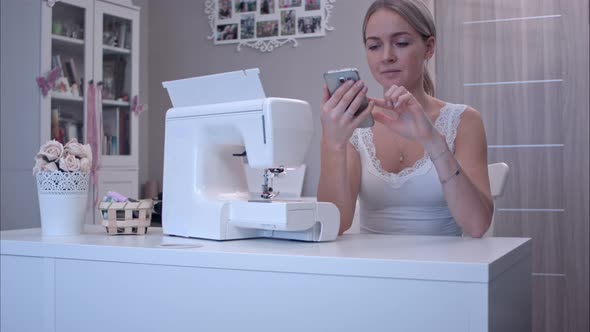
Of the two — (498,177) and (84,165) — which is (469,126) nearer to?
(498,177)

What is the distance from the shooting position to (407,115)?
4.36 ft

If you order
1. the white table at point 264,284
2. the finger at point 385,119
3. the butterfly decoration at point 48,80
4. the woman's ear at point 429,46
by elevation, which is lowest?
the white table at point 264,284

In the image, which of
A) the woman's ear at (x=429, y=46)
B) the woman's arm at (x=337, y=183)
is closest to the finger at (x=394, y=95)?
the woman's arm at (x=337, y=183)

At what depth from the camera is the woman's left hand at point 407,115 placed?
1.29 meters

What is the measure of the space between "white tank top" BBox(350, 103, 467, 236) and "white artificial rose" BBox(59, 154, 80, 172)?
737mm

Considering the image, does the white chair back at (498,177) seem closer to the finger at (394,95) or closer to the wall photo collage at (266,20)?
the finger at (394,95)

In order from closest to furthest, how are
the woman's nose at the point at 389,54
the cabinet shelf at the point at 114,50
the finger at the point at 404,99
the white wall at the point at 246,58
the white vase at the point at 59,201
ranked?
the finger at the point at 404,99 < the white vase at the point at 59,201 < the woman's nose at the point at 389,54 < the cabinet shelf at the point at 114,50 < the white wall at the point at 246,58

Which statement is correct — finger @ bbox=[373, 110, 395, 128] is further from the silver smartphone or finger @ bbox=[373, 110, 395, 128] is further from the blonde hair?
the blonde hair

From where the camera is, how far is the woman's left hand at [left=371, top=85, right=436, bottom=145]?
129cm

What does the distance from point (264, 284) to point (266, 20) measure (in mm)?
3292

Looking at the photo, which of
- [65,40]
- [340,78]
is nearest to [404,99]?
[340,78]

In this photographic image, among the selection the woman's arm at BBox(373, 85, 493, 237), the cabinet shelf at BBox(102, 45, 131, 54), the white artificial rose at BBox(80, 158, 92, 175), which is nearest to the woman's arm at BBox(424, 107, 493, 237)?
the woman's arm at BBox(373, 85, 493, 237)

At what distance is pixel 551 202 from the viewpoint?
3412 mm

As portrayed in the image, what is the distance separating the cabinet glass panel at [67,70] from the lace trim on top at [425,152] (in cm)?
214
